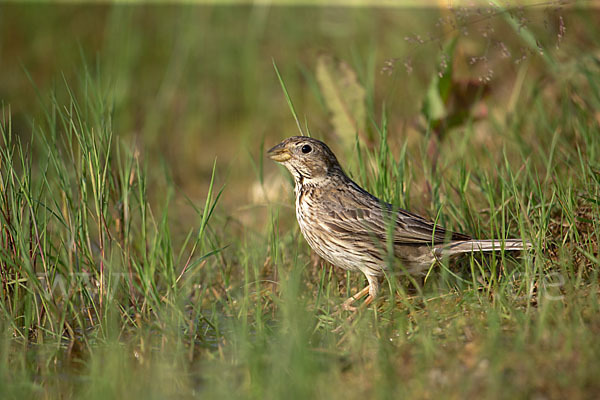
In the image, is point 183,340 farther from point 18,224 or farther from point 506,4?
point 506,4

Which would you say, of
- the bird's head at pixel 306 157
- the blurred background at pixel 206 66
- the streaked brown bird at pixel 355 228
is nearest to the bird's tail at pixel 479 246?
the streaked brown bird at pixel 355 228

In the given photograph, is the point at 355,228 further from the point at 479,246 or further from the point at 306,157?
the point at 479,246

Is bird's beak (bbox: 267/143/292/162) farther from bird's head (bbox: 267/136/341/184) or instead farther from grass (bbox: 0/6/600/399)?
grass (bbox: 0/6/600/399)

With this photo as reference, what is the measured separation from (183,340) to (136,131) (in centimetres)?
506

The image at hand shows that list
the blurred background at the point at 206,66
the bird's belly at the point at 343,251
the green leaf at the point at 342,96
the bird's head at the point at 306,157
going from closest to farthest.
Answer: the bird's belly at the point at 343,251 < the bird's head at the point at 306,157 < the green leaf at the point at 342,96 < the blurred background at the point at 206,66

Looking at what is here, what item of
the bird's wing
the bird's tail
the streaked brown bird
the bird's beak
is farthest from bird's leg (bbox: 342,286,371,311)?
the bird's beak

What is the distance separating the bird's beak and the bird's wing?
406 mm

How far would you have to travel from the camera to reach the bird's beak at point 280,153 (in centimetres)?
481

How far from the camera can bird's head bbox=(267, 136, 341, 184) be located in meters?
4.77

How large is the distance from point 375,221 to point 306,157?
2.11 feet

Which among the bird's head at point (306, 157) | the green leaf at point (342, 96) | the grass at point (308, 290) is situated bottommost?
the grass at point (308, 290)

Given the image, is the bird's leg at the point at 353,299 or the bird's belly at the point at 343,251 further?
the bird's belly at the point at 343,251

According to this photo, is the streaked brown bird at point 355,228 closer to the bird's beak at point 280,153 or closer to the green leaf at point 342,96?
the bird's beak at point 280,153

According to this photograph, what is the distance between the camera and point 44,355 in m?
3.91
